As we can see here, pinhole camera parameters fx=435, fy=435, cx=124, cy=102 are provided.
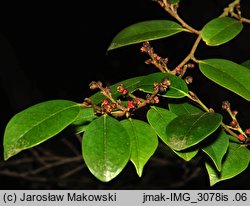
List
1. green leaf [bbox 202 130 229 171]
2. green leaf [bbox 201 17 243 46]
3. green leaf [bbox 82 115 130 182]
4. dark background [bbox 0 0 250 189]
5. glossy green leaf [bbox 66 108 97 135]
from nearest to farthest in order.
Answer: green leaf [bbox 82 115 130 182]
green leaf [bbox 202 130 229 171]
glossy green leaf [bbox 66 108 97 135]
green leaf [bbox 201 17 243 46]
dark background [bbox 0 0 250 189]

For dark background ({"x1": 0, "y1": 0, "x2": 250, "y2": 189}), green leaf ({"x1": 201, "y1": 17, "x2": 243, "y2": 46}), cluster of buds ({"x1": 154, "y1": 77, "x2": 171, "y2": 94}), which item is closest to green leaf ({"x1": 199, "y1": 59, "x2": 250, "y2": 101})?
green leaf ({"x1": 201, "y1": 17, "x2": 243, "y2": 46})

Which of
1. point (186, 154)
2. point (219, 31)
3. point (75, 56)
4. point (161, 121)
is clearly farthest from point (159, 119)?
point (75, 56)

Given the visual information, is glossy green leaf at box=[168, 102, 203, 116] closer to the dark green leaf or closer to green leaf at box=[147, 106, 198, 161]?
green leaf at box=[147, 106, 198, 161]

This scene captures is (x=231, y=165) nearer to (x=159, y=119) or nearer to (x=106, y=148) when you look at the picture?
(x=159, y=119)

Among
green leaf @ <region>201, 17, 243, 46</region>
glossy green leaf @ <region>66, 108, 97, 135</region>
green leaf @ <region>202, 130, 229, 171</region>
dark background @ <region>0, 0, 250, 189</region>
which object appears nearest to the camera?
green leaf @ <region>202, 130, 229, 171</region>

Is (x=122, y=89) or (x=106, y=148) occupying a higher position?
(x=122, y=89)

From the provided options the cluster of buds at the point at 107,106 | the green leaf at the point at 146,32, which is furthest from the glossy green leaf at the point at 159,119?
the green leaf at the point at 146,32
